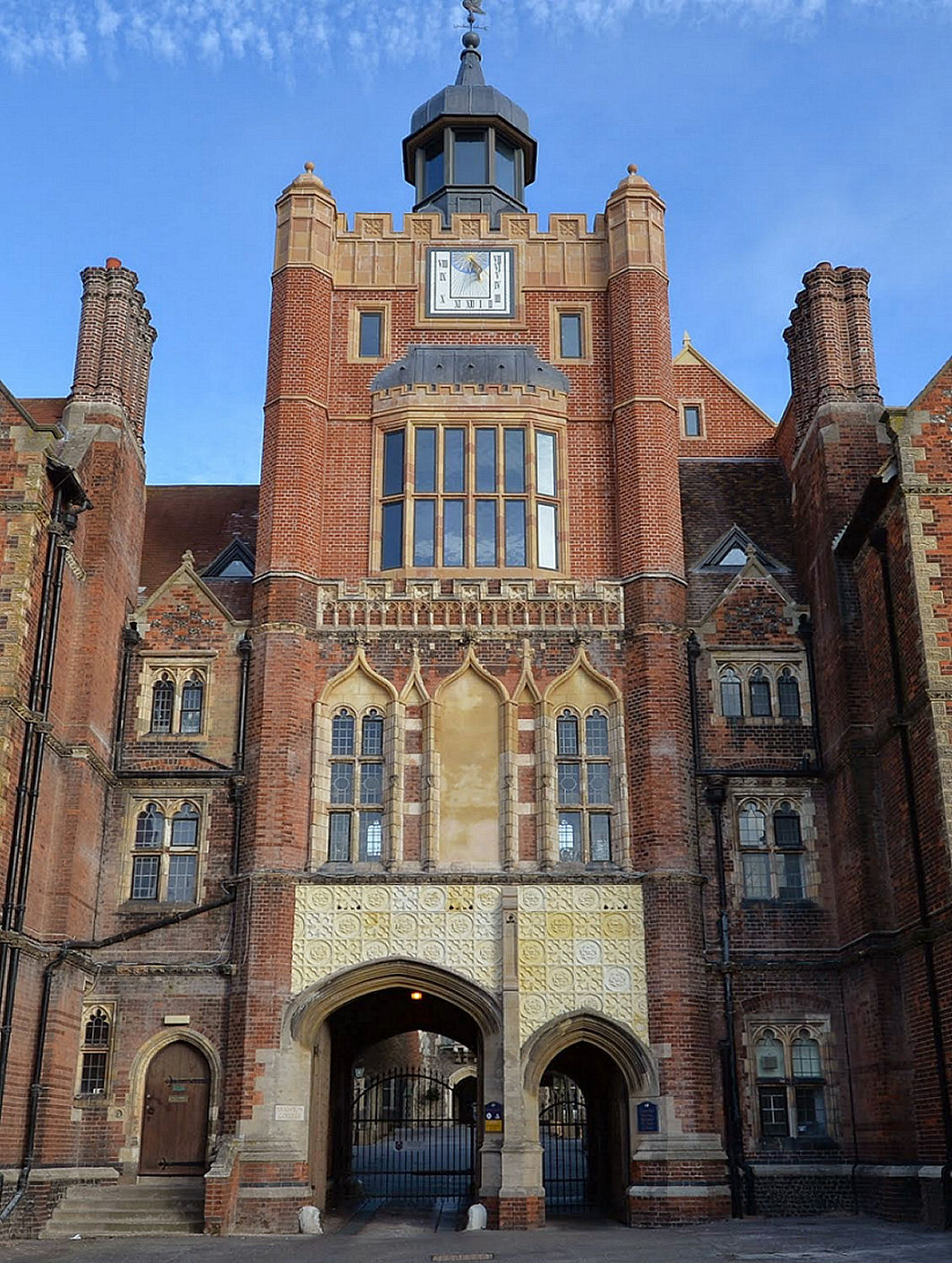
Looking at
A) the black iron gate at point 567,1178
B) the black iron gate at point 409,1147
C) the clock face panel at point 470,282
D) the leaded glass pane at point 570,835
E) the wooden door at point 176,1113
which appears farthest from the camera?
the clock face panel at point 470,282

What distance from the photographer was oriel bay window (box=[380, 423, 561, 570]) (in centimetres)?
2412

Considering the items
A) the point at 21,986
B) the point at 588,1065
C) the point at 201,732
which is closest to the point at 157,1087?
the point at 21,986

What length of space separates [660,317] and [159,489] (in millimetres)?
11693

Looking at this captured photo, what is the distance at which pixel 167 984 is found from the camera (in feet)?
70.1

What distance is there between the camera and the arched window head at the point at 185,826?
22453mm

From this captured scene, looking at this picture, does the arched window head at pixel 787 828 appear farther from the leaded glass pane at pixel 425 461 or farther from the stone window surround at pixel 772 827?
the leaded glass pane at pixel 425 461

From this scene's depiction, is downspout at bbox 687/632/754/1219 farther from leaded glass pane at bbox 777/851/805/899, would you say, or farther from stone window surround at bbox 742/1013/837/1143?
leaded glass pane at bbox 777/851/805/899

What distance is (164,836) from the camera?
22.5 m

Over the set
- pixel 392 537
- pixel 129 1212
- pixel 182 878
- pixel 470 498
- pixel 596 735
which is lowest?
pixel 129 1212

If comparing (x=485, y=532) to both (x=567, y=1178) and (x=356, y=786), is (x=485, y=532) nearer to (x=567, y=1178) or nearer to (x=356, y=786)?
(x=356, y=786)

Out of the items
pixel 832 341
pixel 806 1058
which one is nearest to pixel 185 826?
pixel 806 1058

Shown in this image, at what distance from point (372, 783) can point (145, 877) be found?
4.02 meters

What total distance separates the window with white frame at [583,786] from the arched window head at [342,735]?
347cm

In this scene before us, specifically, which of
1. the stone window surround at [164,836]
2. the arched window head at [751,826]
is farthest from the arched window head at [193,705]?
the arched window head at [751,826]
